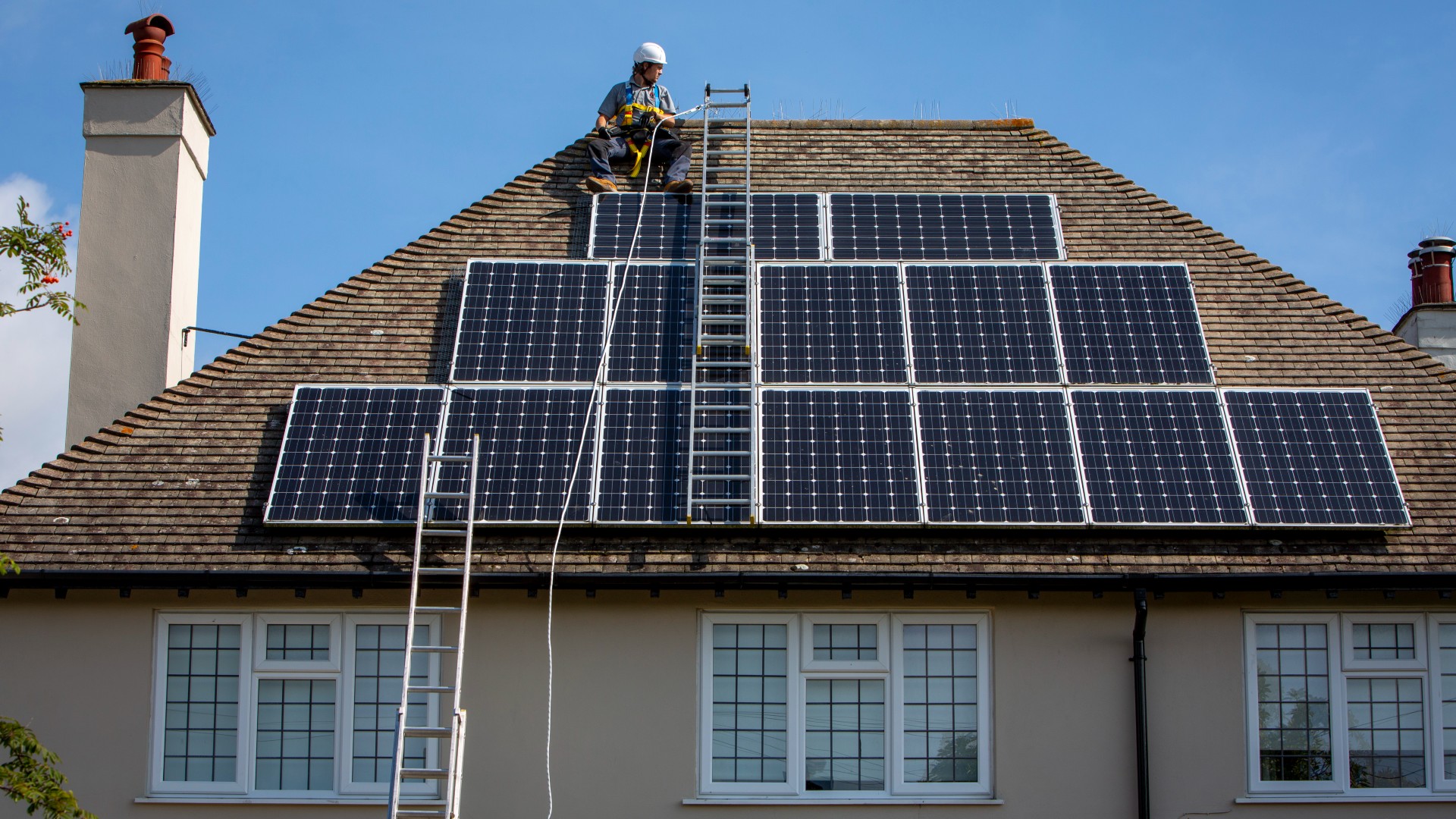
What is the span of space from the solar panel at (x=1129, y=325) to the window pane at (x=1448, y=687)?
10.1ft

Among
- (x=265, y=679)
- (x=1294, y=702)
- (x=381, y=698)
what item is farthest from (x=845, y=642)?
(x=265, y=679)

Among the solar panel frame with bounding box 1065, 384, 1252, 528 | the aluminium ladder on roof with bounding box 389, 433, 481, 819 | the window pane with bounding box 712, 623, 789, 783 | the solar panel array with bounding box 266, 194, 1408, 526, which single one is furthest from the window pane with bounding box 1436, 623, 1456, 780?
the aluminium ladder on roof with bounding box 389, 433, 481, 819

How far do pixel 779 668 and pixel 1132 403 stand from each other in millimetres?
4204

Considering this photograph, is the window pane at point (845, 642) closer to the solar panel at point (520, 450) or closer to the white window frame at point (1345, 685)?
the solar panel at point (520, 450)

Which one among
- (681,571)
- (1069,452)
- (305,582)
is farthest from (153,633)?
(1069,452)

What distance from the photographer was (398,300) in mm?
14969

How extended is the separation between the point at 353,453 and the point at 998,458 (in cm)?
590

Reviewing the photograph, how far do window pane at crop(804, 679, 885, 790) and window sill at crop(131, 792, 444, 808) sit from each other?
3289 mm

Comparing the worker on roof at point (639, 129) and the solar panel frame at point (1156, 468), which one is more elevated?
the worker on roof at point (639, 129)

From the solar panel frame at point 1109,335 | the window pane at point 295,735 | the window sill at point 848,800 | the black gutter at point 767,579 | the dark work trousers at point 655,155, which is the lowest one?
the window sill at point 848,800

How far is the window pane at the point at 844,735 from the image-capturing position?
1241cm

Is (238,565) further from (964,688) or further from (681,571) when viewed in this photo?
(964,688)

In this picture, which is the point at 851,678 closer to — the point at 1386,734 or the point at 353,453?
the point at 1386,734

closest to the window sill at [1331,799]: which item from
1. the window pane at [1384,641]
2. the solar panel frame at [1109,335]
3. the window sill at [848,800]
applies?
the window pane at [1384,641]
